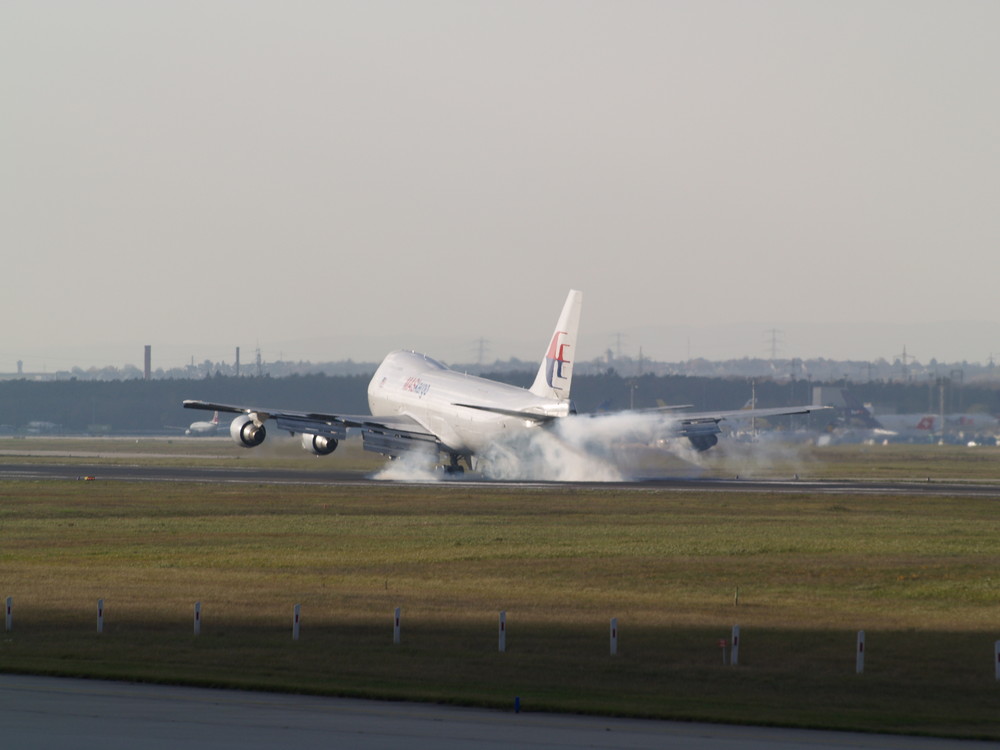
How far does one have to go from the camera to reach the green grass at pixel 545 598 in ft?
83.3

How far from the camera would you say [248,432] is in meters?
85.0

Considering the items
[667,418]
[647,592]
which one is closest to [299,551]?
[647,592]

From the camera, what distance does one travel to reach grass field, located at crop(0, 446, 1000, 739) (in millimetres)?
25375

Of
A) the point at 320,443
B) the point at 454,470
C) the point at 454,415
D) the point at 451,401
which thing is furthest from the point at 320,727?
the point at 454,470

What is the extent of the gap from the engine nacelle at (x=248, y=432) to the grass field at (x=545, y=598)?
1666 cm

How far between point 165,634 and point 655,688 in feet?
37.8

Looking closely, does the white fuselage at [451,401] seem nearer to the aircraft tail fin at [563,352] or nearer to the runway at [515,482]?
the aircraft tail fin at [563,352]

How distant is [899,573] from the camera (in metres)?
42.7

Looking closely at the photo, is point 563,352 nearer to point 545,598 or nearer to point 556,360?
point 556,360

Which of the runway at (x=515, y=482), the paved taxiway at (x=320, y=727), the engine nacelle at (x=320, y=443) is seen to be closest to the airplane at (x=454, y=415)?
the engine nacelle at (x=320, y=443)

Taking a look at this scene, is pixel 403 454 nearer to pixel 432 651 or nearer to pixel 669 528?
pixel 669 528

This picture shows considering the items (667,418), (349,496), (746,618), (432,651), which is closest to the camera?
(432,651)

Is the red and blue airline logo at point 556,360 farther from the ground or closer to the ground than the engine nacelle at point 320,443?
farther from the ground

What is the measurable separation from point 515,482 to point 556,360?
7968 mm
